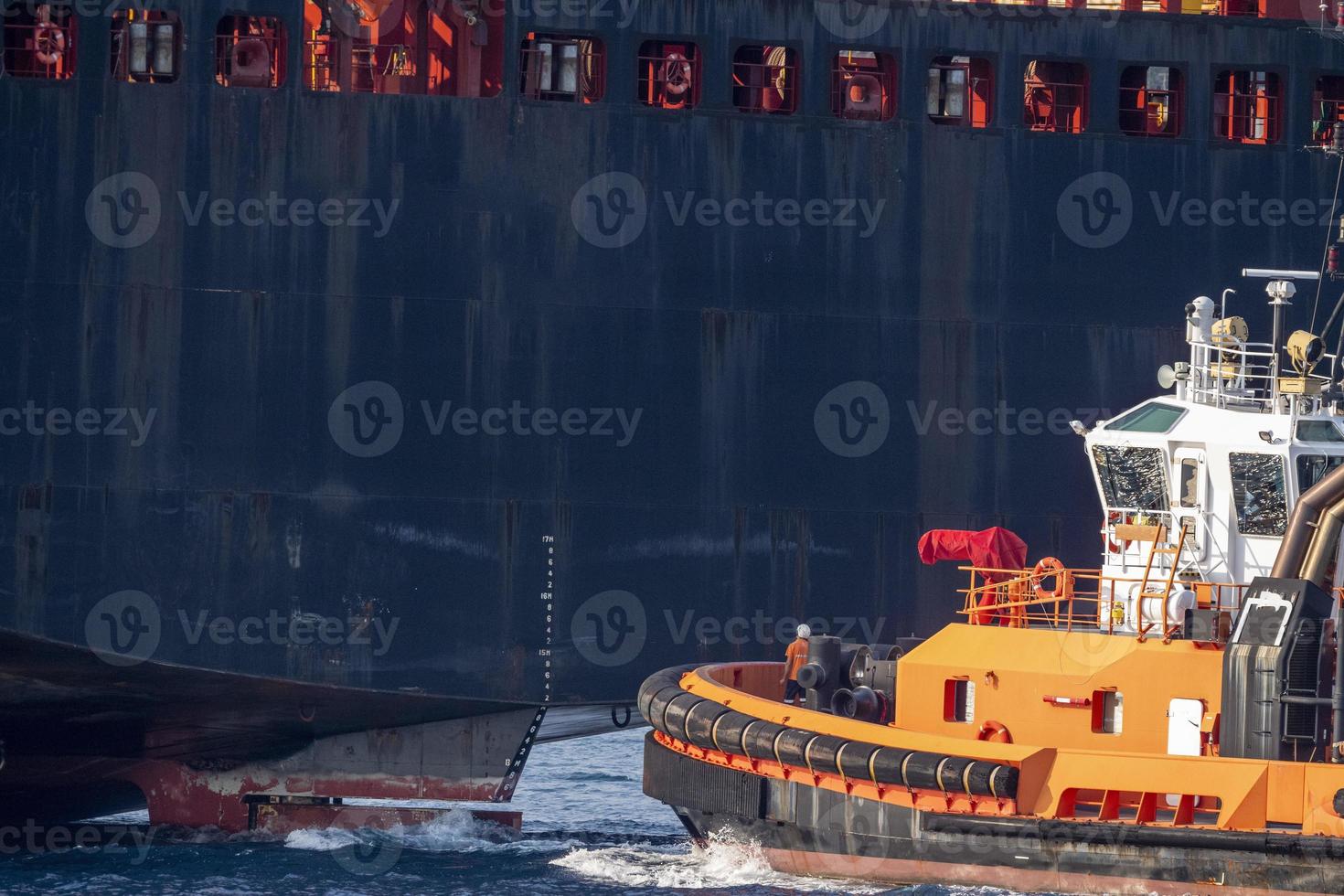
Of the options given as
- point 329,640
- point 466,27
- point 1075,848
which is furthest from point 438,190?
point 1075,848

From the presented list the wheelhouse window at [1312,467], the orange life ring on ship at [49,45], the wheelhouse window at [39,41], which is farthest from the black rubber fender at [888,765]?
the orange life ring on ship at [49,45]

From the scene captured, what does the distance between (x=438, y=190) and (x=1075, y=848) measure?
6.81 metres

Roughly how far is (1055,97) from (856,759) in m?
6.53

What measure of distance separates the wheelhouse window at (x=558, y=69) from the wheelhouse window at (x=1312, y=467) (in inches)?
240

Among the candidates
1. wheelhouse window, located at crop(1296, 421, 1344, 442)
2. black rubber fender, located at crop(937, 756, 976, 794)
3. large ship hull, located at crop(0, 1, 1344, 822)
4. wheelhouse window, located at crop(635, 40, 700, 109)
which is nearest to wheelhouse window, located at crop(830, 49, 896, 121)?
large ship hull, located at crop(0, 1, 1344, 822)

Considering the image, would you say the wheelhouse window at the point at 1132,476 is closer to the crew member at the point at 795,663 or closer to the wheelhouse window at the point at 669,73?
the crew member at the point at 795,663

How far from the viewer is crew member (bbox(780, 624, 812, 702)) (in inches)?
489

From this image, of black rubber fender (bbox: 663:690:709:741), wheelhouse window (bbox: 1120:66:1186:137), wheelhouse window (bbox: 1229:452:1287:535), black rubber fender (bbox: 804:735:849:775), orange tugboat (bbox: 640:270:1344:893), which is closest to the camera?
orange tugboat (bbox: 640:270:1344:893)

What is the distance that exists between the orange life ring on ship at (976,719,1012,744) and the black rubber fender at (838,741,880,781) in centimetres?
80

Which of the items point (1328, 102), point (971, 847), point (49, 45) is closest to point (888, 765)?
point (971, 847)

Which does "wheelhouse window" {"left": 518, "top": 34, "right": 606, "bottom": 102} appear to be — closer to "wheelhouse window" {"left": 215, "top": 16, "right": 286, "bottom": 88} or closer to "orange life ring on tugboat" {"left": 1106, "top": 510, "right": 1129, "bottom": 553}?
"wheelhouse window" {"left": 215, "top": 16, "right": 286, "bottom": 88}

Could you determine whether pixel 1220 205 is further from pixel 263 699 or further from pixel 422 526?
pixel 263 699

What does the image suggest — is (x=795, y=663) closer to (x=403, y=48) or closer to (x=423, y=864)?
(x=423, y=864)

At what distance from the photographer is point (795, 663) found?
1245 cm
